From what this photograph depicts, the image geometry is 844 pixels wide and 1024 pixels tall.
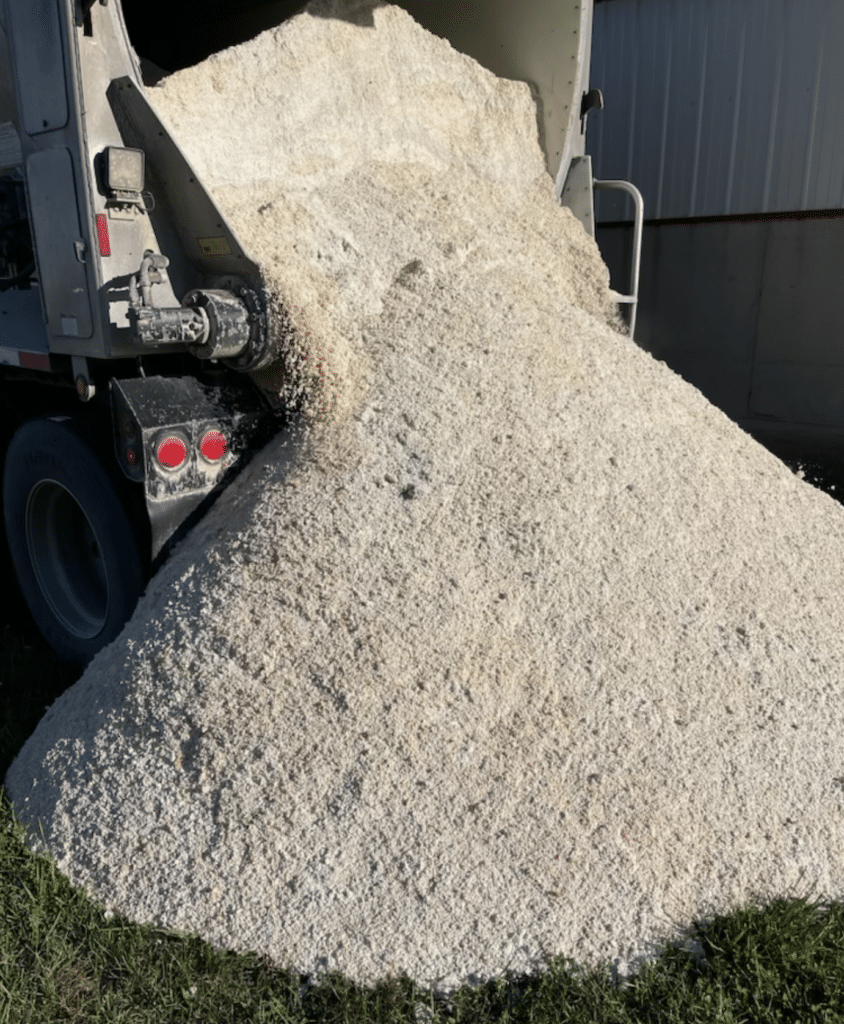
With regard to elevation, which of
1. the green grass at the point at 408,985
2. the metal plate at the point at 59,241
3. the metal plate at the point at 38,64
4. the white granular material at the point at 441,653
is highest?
the metal plate at the point at 38,64

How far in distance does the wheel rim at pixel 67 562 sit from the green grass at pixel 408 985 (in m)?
1.56

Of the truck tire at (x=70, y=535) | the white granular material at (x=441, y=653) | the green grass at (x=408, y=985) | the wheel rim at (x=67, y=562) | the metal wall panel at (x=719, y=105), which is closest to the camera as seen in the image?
the green grass at (x=408, y=985)

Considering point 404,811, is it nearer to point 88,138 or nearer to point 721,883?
point 721,883

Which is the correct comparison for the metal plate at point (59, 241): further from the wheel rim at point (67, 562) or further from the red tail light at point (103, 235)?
the wheel rim at point (67, 562)

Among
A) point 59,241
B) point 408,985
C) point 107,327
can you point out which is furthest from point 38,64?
point 408,985

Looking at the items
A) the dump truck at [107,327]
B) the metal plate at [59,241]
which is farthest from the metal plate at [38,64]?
the metal plate at [59,241]

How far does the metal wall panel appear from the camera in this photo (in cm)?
573

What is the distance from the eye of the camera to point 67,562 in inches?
144

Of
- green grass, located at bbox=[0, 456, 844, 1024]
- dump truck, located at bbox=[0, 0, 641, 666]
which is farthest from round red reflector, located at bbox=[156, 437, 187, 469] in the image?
green grass, located at bbox=[0, 456, 844, 1024]

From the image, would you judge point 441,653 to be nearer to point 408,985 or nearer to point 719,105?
point 408,985

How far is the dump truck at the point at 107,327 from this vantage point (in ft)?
8.99

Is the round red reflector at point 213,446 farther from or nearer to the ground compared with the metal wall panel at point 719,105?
nearer to the ground

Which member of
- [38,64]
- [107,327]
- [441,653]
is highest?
[38,64]

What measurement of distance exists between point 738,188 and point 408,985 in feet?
19.3
